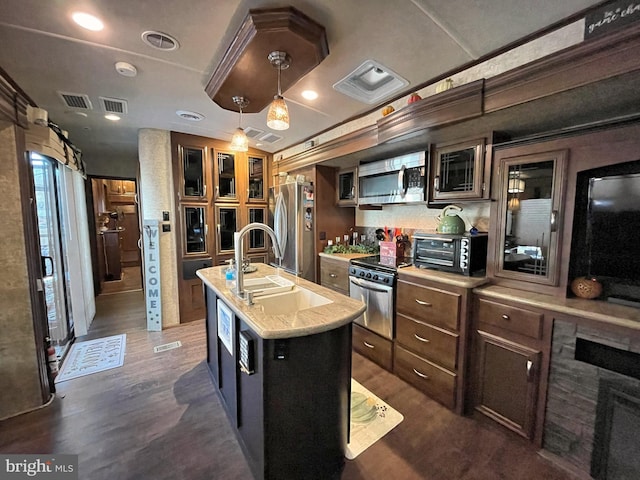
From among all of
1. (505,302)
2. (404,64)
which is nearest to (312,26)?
(404,64)

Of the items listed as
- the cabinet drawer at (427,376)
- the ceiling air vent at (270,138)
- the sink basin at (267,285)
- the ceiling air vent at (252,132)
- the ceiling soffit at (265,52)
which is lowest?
the cabinet drawer at (427,376)

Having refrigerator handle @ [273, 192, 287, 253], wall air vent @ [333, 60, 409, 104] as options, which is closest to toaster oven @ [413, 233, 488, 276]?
wall air vent @ [333, 60, 409, 104]

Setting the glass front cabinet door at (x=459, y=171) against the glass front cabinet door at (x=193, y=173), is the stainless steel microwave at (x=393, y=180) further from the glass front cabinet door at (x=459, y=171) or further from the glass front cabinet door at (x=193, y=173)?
the glass front cabinet door at (x=193, y=173)

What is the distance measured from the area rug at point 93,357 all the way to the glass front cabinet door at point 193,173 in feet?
6.57

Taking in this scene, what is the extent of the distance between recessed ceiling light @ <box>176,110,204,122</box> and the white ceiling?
310 millimetres

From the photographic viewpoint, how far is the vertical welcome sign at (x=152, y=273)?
3463mm

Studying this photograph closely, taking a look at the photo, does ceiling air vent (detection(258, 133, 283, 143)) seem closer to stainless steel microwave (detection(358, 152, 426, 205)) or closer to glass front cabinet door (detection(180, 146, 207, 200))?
glass front cabinet door (detection(180, 146, 207, 200))

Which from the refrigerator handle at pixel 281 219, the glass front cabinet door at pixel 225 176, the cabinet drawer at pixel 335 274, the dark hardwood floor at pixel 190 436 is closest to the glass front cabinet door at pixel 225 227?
the glass front cabinet door at pixel 225 176

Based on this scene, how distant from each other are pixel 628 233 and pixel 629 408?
986 mm

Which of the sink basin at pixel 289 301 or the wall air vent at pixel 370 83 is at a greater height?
the wall air vent at pixel 370 83

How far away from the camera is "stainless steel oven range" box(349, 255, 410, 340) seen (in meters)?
2.50

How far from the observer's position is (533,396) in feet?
5.60

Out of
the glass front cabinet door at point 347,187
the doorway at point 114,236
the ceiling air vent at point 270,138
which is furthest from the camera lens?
the doorway at point 114,236

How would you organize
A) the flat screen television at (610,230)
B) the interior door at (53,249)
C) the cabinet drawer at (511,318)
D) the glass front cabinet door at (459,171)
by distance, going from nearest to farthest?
the flat screen television at (610,230)
the cabinet drawer at (511,318)
the glass front cabinet door at (459,171)
the interior door at (53,249)
